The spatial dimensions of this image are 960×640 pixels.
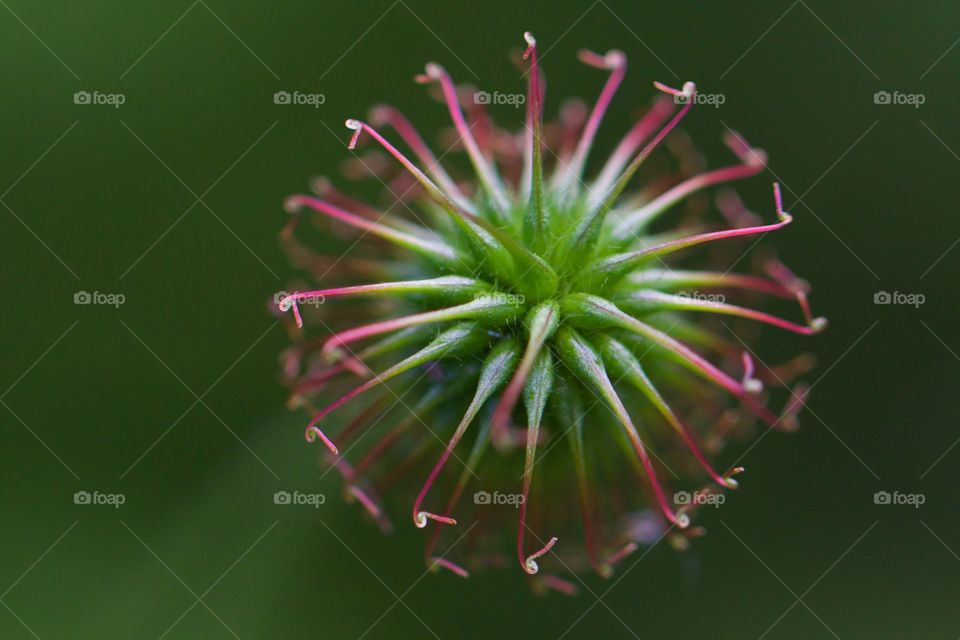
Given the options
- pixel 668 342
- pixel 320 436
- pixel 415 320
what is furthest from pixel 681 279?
pixel 320 436

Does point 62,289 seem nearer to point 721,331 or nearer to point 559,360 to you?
point 559,360

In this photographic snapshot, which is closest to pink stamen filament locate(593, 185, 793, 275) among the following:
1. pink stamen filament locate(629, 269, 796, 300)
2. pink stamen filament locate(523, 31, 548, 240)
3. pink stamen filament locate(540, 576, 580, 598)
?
pink stamen filament locate(629, 269, 796, 300)

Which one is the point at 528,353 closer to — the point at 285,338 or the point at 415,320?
the point at 415,320

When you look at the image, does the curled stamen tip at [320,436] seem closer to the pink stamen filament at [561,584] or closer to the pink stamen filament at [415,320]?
the pink stamen filament at [415,320]

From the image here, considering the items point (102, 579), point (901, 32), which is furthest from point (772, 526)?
point (102, 579)

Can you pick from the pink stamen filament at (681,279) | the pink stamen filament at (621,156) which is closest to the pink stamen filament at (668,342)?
the pink stamen filament at (681,279)

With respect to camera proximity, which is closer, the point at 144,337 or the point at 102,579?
the point at 102,579
